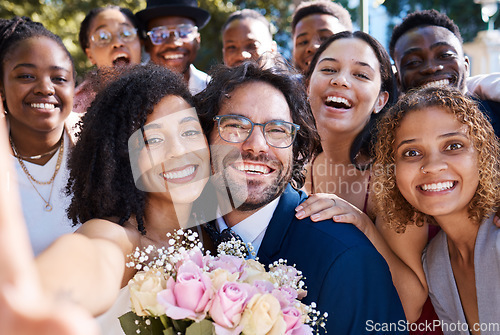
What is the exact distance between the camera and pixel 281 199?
3.07 metres

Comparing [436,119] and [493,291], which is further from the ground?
[436,119]

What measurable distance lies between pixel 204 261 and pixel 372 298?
0.94m

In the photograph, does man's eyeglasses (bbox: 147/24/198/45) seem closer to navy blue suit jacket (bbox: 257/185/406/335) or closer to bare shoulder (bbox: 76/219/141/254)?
navy blue suit jacket (bbox: 257/185/406/335)

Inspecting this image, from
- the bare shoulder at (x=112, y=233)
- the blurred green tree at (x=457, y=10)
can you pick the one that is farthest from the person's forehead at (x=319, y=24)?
the blurred green tree at (x=457, y=10)

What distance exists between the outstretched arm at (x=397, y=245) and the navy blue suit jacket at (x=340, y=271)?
0.22ft

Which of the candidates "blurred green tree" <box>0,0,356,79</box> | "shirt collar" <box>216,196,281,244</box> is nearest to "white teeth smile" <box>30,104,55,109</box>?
"shirt collar" <box>216,196,281,244</box>

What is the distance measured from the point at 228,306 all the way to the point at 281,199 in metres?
1.20

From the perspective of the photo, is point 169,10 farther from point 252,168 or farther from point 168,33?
point 252,168

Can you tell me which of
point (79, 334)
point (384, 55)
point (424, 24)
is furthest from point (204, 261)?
point (424, 24)

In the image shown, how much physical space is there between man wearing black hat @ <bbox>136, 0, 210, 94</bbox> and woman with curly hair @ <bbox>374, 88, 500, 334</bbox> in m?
3.04

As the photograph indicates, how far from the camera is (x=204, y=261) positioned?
7.27 feet

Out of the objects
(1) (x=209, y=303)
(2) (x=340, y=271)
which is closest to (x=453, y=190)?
(2) (x=340, y=271)

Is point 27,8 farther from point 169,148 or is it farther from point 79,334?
point 79,334

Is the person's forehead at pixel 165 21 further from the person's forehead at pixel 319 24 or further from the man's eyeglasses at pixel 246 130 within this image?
the man's eyeglasses at pixel 246 130
